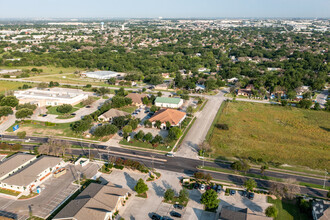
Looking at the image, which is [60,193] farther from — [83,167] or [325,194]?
[325,194]

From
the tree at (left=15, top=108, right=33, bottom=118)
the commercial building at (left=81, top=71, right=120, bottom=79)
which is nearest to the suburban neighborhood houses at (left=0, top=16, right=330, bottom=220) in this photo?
the tree at (left=15, top=108, right=33, bottom=118)

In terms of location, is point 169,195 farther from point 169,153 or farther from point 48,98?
point 48,98

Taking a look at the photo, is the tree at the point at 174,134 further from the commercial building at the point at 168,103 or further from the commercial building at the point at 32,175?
the commercial building at the point at 32,175

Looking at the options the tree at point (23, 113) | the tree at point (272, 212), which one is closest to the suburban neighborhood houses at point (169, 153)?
the tree at point (272, 212)

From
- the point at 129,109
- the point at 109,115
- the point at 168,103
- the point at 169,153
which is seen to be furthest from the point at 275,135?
the point at 109,115

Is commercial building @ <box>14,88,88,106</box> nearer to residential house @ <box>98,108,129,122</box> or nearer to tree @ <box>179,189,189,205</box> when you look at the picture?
residential house @ <box>98,108,129,122</box>

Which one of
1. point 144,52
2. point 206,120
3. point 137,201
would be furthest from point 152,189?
point 144,52
